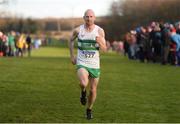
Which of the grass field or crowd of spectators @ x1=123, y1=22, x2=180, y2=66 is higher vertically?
crowd of spectators @ x1=123, y1=22, x2=180, y2=66

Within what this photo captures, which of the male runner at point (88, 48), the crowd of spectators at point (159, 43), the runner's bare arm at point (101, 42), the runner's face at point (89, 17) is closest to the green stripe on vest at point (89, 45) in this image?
the male runner at point (88, 48)

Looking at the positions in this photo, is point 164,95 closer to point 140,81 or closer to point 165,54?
point 140,81

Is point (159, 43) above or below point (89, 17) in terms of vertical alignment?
below

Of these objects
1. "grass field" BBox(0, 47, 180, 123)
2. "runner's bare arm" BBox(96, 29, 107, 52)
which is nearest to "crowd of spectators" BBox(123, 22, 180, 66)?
"grass field" BBox(0, 47, 180, 123)

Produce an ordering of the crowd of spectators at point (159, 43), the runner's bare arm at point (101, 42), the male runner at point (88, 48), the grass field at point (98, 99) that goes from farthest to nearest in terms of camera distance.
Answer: the crowd of spectators at point (159, 43) < the grass field at point (98, 99) < the male runner at point (88, 48) < the runner's bare arm at point (101, 42)

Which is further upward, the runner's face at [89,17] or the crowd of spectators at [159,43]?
the runner's face at [89,17]

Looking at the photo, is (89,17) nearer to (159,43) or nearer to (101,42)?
(101,42)

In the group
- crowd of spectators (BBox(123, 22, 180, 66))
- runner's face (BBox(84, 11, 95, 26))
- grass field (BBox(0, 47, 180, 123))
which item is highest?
runner's face (BBox(84, 11, 95, 26))

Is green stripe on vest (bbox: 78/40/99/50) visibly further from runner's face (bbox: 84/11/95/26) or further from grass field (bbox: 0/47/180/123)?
grass field (bbox: 0/47/180/123)

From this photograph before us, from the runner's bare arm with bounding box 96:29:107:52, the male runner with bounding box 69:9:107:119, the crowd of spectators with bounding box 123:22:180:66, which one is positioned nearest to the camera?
the runner's bare arm with bounding box 96:29:107:52

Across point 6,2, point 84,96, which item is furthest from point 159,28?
point 6,2

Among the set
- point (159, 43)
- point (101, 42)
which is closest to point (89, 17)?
point (101, 42)

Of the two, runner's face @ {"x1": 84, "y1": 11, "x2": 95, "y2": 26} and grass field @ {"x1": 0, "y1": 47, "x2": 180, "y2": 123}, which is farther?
grass field @ {"x1": 0, "y1": 47, "x2": 180, "y2": 123}

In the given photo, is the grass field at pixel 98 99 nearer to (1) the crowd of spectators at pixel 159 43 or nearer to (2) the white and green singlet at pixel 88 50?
(2) the white and green singlet at pixel 88 50
